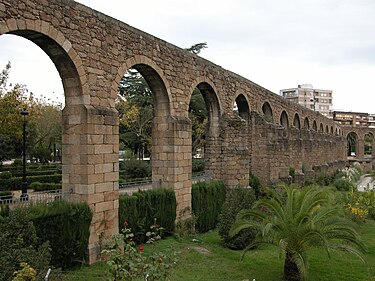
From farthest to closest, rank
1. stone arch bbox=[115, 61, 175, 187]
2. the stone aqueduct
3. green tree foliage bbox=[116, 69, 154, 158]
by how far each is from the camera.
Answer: green tree foliage bbox=[116, 69, 154, 158] < stone arch bbox=[115, 61, 175, 187] < the stone aqueduct

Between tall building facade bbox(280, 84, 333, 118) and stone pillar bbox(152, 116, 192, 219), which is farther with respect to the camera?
tall building facade bbox(280, 84, 333, 118)

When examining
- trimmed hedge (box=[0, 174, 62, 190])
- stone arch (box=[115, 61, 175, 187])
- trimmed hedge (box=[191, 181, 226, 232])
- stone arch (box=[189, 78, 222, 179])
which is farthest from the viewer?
trimmed hedge (box=[0, 174, 62, 190])

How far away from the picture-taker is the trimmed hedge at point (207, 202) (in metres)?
12.5

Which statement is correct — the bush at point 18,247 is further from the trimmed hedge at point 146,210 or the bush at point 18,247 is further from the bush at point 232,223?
the bush at point 232,223

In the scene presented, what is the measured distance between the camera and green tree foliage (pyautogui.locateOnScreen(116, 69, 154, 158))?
83.3 ft

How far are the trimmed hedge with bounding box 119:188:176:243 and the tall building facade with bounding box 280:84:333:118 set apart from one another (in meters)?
89.0

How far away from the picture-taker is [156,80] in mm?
10875

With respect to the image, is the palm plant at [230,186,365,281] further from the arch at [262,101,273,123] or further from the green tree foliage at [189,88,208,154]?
the green tree foliage at [189,88,208,154]

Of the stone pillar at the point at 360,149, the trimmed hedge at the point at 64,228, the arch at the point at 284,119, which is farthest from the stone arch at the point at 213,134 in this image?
the stone pillar at the point at 360,149

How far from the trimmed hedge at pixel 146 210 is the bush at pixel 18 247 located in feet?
10.5

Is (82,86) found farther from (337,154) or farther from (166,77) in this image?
(337,154)

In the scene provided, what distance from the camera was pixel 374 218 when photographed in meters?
15.3

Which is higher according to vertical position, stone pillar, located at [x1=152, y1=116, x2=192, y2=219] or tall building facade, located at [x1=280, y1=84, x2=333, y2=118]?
tall building facade, located at [x1=280, y1=84, x2=333, y2=118]

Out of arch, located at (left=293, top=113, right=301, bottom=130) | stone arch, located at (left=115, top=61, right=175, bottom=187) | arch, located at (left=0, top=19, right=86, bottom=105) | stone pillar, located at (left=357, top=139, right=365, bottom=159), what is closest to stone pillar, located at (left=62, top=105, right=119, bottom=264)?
arch, located at (left=0, top=19, right=86, bottom=105)
